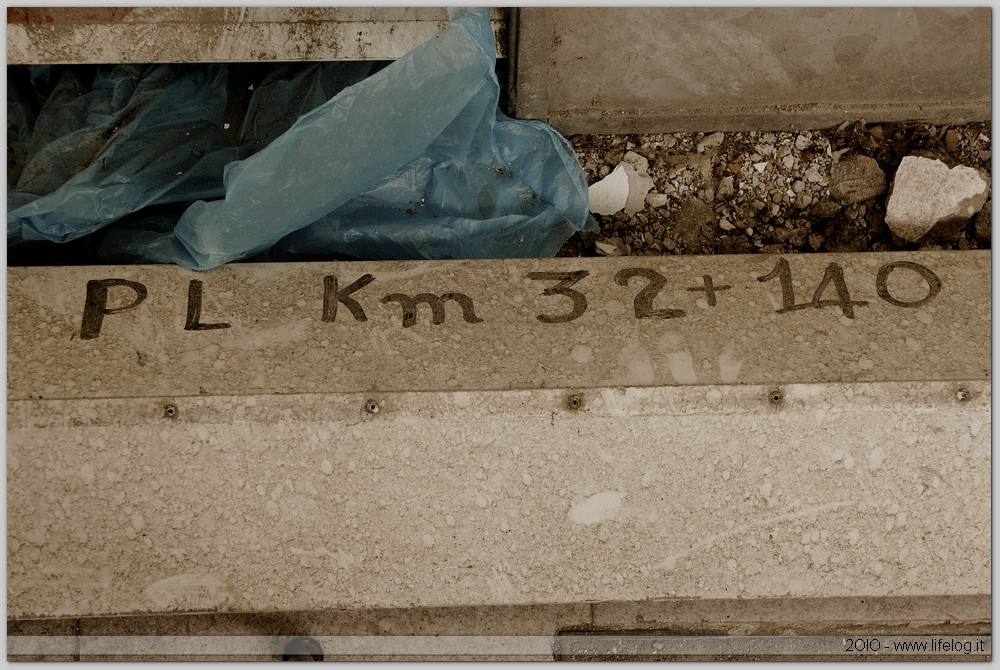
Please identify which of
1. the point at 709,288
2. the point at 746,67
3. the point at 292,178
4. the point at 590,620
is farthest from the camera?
the point at 590,620

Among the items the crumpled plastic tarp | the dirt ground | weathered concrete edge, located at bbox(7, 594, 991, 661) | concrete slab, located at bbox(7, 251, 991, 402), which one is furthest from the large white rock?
weathered concrete edge, located at bbox(7, 594, 991, 661)

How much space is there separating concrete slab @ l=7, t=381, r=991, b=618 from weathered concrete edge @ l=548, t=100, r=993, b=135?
0.75 m

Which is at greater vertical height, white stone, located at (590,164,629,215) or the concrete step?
A: white stone, located at (590,164,629,215)

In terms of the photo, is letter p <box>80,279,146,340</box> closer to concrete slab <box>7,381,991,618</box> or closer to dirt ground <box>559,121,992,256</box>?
concrete slab <box>7,381,991,618</box>

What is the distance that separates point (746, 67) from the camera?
1781mm

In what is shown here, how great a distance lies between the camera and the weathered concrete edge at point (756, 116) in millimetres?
1844

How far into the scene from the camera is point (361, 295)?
Answer: 64.2 inches

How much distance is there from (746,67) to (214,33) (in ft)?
4.23

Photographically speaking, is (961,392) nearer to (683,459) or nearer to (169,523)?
(683,459)

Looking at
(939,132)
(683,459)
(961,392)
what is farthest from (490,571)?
(939,132)

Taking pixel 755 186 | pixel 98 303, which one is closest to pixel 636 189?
pixel 755 186

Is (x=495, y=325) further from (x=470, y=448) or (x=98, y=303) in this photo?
(x=98, y=303)

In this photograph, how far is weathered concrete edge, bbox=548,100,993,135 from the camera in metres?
1.84

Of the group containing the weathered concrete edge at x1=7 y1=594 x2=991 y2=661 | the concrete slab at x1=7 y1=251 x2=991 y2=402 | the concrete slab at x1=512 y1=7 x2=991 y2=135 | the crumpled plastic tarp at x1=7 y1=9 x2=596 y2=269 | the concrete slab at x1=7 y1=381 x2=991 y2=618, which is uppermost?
the concrete slab at x1=512 y1=7 x2=991 y2=135
